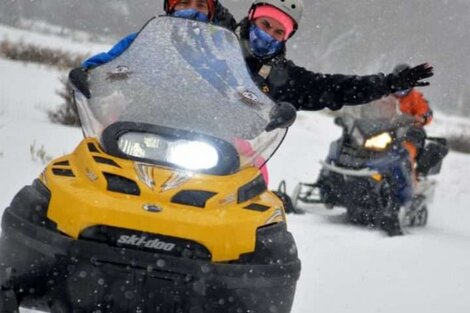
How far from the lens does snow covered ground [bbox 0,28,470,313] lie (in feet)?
15.3

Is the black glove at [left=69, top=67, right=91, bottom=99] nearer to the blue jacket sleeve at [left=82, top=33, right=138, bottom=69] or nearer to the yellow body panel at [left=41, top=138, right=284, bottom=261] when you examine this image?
the blue jacket sleeve at [left=82, top=33, right=138, bottom=69]

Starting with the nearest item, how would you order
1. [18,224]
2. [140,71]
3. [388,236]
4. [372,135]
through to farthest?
[18,224]
[140,71]
[388,236]
[372,135]

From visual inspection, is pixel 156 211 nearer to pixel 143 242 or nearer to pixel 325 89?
pixel 143 242

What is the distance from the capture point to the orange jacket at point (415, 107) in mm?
8406

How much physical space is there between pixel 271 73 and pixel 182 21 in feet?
2.76

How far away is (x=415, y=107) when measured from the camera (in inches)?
332

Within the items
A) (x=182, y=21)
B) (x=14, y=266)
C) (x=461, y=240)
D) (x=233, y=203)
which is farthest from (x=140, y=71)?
(x=461, y=240)

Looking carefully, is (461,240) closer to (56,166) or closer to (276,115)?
(276,115)

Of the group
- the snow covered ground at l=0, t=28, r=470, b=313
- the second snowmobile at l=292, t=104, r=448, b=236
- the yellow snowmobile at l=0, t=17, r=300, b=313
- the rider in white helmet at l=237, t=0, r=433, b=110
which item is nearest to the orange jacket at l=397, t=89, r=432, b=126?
the second snowmobile at l=292, t=104, r=448, b=236

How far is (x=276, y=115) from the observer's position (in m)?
3.36

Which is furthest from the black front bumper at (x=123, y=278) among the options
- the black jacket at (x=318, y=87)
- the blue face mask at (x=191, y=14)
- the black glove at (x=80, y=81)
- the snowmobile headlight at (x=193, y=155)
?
the black jacket at (x=318, y=87)

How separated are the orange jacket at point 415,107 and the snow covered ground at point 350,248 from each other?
117cm

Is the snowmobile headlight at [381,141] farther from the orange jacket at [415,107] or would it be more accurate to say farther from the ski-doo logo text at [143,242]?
the ski-doo logo text at [143,242]

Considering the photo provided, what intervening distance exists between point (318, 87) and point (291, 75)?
0.16 m
